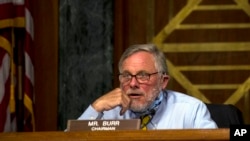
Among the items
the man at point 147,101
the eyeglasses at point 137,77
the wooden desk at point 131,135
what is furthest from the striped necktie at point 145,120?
the wooden desk at point 131,135

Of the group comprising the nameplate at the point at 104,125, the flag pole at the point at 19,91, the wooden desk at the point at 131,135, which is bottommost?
the flag pole at the point at 19,91

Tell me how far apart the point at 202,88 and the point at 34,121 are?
1264 millimetres

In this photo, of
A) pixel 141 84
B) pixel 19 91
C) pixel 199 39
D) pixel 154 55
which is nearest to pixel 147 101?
pixel 141 84

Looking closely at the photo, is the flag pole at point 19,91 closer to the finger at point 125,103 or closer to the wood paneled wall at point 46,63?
the wood paneled wall at point 46,63

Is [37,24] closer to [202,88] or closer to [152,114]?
[202,88]

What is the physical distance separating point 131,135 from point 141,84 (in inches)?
42.1

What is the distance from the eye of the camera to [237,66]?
525 centimetres

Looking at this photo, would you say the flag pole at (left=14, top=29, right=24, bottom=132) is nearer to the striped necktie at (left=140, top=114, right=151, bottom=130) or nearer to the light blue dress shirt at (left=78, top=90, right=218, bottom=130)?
the light blue dress shirt at (left=78, top=90, right=218, bottom=130)

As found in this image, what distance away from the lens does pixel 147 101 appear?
3516mm

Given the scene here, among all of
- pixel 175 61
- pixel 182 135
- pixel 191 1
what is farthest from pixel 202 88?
pixel 182 135

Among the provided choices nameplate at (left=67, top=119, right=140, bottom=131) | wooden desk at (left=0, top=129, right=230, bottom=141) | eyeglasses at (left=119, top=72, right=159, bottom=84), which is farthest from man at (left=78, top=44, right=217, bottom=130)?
wooden desk at (left=0, top=129, right=230, bottom=141)

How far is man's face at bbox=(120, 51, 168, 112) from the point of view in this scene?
3.49 meters

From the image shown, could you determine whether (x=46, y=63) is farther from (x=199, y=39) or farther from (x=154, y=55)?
(x=154, y=55)

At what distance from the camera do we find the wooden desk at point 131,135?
2426 mm
